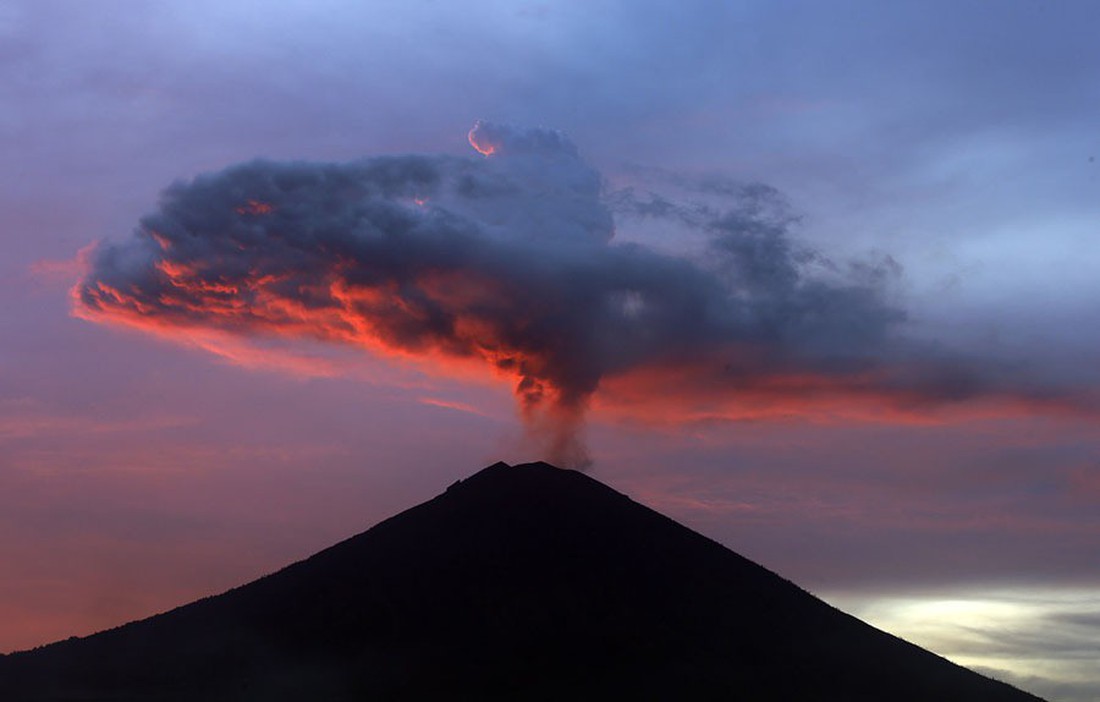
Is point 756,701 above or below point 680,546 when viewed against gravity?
below

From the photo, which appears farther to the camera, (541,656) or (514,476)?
(514,476)

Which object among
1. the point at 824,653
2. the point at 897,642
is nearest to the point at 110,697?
the point at 824,653

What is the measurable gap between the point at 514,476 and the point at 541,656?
1095 inches

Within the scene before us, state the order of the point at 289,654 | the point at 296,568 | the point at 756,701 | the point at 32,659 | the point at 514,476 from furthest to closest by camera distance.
Result: the point at 514,476 < the point at 296,568 < the point at 32,659 < the point at 289,654 < the point at 756,701

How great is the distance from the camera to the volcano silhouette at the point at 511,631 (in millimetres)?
82875

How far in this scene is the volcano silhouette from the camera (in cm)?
8288

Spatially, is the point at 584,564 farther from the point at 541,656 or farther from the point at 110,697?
the point at 110,697

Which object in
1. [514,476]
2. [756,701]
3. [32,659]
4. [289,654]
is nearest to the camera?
[756,701]

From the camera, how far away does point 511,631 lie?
289ft

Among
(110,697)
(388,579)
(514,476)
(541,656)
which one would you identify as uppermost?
(514,476)

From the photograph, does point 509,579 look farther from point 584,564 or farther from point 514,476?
point 514,476

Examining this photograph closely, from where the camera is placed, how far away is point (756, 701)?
80.8 meters

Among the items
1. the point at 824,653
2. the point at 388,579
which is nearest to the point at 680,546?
the point at 824,653

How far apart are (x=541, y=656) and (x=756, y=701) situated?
47.1 ft
